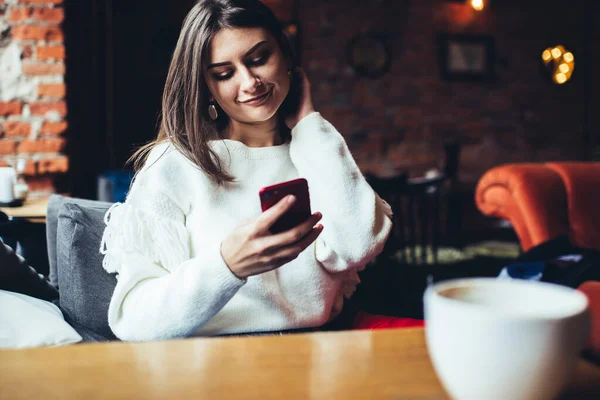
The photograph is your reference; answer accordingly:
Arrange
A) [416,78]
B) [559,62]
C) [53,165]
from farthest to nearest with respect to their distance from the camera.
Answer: [559,62], [416,78], [53,165]

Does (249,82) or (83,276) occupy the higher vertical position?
(249,82)

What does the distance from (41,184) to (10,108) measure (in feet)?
1.23

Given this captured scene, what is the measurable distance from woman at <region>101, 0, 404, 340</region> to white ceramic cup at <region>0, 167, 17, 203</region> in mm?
1126

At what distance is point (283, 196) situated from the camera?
77 centimetres

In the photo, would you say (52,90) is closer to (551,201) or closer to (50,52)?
(50,52)

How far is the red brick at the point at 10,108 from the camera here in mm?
2436

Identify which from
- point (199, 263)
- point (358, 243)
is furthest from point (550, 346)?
point (358, 243)

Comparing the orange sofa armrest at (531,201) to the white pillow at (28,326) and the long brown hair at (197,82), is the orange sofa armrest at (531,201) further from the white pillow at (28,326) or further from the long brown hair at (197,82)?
the white pillow at (28,326)

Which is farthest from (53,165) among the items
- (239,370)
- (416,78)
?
(416,78)

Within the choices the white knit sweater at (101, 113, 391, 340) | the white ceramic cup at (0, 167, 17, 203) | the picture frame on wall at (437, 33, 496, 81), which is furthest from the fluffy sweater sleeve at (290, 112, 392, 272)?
the picture frame on wall at (437, 33, 496, 81)

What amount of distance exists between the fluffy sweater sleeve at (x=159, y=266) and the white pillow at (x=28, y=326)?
149 millimetres

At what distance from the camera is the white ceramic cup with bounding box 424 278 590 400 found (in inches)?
12.9

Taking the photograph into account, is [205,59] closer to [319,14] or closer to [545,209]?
[545,209]

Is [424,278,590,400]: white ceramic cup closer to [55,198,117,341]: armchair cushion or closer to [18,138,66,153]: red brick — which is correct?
[55,198,117,341]: armchair cushion
